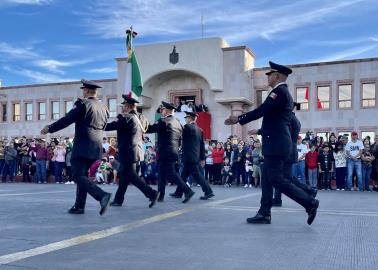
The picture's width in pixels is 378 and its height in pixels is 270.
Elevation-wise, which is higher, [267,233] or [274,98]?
[274,98]

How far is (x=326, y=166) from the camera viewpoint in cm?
1678

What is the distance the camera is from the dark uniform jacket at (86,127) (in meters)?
7.17

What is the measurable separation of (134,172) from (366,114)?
83.0 ft

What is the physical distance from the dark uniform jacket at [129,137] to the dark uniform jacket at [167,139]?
0.82 metres

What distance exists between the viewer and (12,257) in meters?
4.12

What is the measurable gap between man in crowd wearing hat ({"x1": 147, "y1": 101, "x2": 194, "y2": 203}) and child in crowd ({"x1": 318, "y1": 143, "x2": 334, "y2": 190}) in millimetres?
8779

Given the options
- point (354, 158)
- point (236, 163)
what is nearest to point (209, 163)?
point (236, 163)

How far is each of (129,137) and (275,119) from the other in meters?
3.10

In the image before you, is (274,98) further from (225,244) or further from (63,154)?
(63,154)

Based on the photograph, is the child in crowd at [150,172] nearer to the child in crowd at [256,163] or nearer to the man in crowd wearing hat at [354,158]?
the child in crowd at [256,163]

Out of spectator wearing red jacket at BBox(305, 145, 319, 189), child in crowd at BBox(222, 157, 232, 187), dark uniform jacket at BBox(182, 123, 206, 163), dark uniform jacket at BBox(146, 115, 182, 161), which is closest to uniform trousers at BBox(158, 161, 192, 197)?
dark uniform jacket at BBox(146, 115, 182, 161)

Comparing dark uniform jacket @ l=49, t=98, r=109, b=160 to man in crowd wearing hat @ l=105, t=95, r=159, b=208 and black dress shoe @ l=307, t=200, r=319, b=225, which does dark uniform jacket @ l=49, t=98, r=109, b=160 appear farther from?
black dress shoe @ l=307, t=200, r=319, b=225

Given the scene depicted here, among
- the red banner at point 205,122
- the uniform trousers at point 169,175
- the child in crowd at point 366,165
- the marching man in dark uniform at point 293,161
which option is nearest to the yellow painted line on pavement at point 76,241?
the marching man in dark uniform at point 293,161

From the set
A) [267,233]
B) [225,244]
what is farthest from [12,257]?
[267,233]
